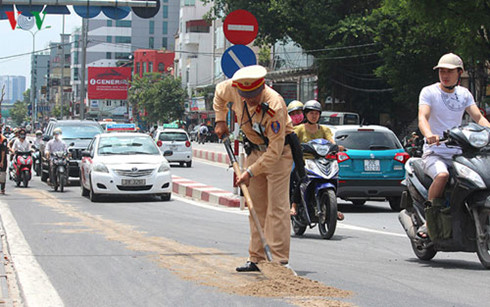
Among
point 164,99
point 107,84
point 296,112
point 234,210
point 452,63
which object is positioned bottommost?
point 234,210

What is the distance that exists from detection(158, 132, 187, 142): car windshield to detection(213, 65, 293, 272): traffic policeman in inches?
1032

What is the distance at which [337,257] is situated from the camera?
8.47m

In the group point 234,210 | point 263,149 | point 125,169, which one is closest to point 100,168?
point 125,169

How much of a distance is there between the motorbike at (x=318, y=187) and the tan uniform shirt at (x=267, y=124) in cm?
332

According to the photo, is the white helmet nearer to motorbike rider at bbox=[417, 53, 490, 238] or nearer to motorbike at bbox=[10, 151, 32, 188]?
motorbike rider at bbox=[417, 53, 490, 238]

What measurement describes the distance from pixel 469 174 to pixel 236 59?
271 inches

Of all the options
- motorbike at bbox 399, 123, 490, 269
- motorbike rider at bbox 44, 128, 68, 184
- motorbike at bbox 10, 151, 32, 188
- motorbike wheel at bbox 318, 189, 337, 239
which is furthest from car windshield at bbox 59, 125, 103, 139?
motorbike at bbox 399, 123, 490, 269

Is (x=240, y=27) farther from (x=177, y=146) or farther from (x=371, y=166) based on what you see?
(x=177, y=146)

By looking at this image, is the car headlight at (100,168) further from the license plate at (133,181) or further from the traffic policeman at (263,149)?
the traffic policeman at (263,149)

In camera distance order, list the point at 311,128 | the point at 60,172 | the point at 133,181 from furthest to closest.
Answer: the point at 60,172 → the point at 133,181 → the point at 311,128

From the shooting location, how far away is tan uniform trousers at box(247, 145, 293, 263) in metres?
6.94

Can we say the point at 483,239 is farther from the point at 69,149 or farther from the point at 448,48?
the point at 448,48

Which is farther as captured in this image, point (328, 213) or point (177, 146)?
point (177, 146)

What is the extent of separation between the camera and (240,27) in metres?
13.6
